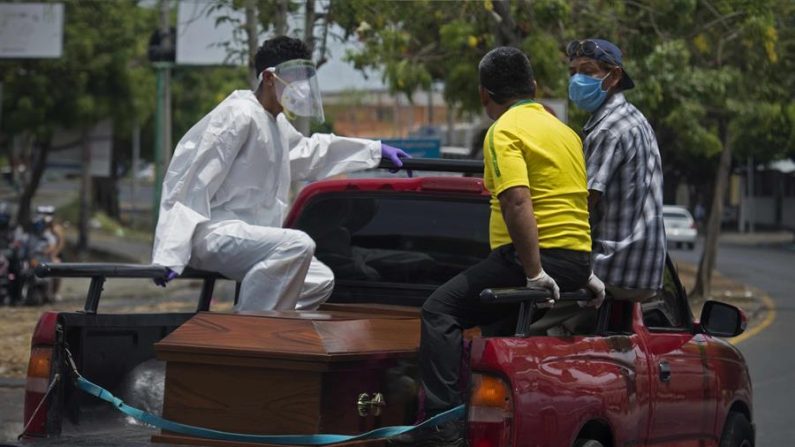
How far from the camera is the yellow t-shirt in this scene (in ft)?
16.6

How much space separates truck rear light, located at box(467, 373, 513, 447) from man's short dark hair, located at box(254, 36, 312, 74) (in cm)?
218

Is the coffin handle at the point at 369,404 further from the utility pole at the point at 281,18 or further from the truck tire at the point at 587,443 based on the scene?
the utility pole at the point at 281,18

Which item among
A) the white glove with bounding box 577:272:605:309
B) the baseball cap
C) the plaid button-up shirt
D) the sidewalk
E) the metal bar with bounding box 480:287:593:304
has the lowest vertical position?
the sidewalk

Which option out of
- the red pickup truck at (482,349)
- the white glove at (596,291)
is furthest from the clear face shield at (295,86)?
the white glove at (596,291)

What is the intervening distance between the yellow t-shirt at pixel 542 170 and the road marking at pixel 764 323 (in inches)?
403

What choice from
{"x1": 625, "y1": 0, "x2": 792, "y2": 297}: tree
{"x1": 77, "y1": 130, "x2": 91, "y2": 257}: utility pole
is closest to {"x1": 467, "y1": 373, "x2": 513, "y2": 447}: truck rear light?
{"x1": 625, "y1": 0, "x2": 792, "y2": 297}: tree

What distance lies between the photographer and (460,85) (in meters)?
20.6

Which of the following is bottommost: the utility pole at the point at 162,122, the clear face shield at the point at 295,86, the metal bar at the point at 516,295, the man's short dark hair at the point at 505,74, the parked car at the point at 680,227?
the parked car at the point at 680,227

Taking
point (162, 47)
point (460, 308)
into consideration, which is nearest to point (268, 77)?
point (460, 308)

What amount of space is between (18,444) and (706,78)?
16019 mm

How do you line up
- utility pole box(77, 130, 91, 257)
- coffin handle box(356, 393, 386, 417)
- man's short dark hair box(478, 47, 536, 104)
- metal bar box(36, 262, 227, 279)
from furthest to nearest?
utility pole box(77, 130, 91, 257) < metal bar box(36, 262, 227, 279) < man's short dark hair box(478, 47, 536, 104) < coffin handle box(356, 393, 386, 417)

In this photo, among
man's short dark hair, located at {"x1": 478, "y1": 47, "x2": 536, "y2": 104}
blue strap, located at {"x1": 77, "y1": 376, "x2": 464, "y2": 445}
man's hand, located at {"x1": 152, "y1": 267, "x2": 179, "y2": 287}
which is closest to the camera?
blue strap, located at {"x1": 77, "y1": 376, "x2": 464, "y2": 445}

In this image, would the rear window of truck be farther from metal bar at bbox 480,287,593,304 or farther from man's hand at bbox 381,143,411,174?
metal bar at bbox 480,287,593,304

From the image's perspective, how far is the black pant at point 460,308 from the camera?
491 centimetres
